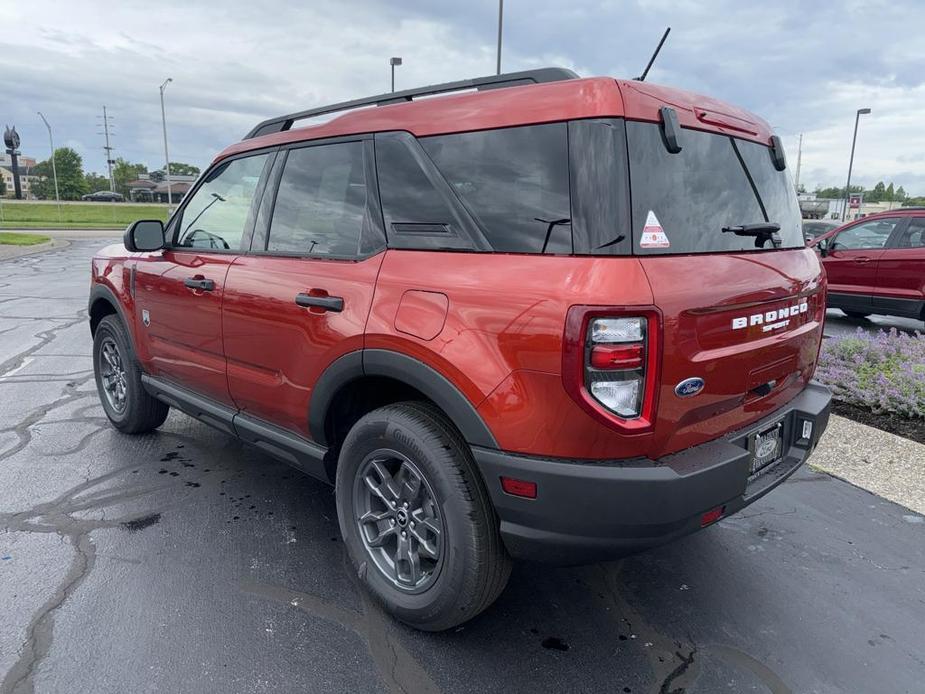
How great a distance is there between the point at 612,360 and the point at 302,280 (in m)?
1.47

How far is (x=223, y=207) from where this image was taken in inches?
141

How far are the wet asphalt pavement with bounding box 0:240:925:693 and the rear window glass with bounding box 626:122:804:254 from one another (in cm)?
151

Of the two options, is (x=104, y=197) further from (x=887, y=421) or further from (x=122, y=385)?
(x=887, y=421)

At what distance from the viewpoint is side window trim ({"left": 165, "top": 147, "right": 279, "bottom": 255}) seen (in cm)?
326

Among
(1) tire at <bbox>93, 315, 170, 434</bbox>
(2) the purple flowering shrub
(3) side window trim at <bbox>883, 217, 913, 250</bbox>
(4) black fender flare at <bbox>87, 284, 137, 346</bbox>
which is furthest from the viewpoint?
(3) side window trim at <bbox>883, 217, 913, 250</bbox>

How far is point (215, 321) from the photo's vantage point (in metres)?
3.33

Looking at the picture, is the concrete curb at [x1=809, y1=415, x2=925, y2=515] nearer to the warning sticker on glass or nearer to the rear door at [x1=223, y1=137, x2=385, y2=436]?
the warning sticker on glass

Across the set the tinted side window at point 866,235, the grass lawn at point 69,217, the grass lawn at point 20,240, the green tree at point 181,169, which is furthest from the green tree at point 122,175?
the tinted side window at point 866,235

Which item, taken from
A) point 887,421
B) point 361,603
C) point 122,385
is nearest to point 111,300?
point 122,385

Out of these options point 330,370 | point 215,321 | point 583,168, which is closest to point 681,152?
point 583,168

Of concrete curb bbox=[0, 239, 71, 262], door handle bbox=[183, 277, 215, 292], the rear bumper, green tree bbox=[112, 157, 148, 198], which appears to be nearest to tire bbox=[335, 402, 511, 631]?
the rear bumper

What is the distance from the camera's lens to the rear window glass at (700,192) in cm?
208

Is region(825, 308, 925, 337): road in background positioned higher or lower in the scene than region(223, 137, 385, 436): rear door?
lower

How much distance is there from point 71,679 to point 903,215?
10494 millimetres
